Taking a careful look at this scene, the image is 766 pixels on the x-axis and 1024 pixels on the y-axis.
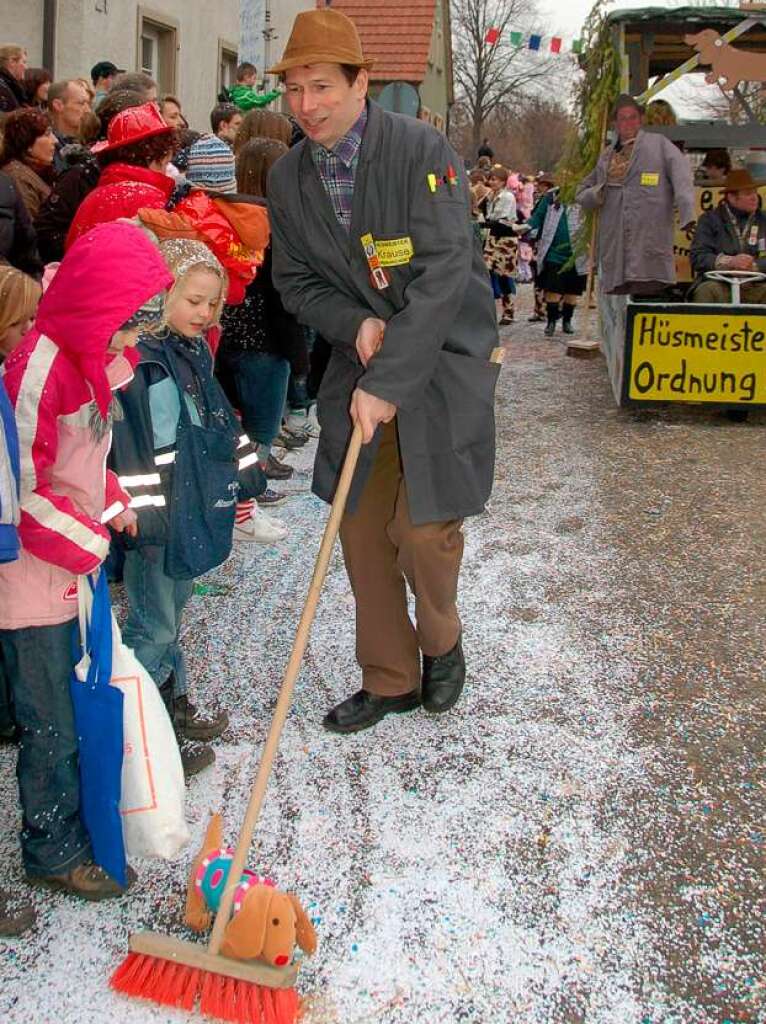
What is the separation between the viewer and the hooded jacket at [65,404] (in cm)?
210

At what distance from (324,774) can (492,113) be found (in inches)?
1989

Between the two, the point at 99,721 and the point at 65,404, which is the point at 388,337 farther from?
the point at 99,721

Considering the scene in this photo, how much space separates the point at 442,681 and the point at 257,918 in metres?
1.28

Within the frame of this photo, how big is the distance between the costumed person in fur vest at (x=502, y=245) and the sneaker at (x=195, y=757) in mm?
9292

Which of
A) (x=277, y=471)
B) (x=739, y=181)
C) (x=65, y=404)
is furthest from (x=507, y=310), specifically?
(x=65, y=404)

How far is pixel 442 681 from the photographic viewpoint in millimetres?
3164

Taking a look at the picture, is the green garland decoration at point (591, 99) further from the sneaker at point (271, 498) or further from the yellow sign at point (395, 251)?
the yellow sign at point (395, 251)

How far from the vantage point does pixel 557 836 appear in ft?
8.43

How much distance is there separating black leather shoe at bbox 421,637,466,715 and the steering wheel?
4.55 m

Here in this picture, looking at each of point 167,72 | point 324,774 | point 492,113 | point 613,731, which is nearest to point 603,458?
point 613,731

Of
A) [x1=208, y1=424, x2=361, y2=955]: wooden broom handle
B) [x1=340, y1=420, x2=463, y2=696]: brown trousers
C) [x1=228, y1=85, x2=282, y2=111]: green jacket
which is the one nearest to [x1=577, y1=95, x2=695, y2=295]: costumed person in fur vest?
[x1=228, y1=85, x2=282, y2=111]: green jacket

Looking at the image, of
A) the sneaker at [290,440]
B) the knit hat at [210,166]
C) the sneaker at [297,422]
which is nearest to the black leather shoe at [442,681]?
the knit hat at [210,166]

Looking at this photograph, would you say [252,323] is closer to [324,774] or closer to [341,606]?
[341,606]

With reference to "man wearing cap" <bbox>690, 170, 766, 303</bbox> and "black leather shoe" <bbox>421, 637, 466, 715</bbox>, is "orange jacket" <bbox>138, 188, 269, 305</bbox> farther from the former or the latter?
"man wearing cap" <bbox>690, 170, 766, 303</bbox>
